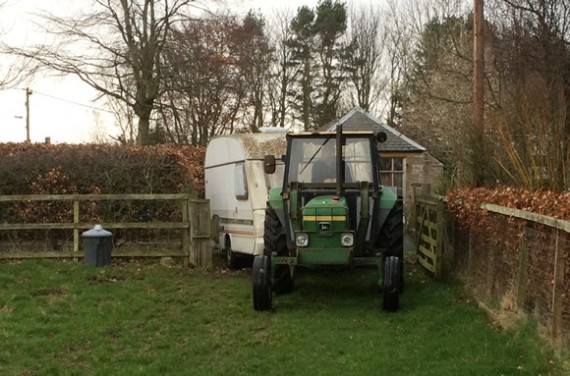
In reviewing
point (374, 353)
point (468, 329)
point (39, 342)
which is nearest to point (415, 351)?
point (374, 353)

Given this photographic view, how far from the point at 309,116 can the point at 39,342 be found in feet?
112

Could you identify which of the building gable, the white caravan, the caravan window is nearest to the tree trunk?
the building gable

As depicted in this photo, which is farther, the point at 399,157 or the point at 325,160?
the point at 399,157

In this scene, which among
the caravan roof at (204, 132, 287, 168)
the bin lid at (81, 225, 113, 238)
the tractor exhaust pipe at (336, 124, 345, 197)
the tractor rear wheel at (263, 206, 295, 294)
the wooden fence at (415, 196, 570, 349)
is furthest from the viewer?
the caravan roof at (204, 132, 287, 168)

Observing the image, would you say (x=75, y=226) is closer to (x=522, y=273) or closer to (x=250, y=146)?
(x=250, y=146)

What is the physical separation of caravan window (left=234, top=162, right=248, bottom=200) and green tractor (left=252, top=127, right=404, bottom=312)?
7.57 feet

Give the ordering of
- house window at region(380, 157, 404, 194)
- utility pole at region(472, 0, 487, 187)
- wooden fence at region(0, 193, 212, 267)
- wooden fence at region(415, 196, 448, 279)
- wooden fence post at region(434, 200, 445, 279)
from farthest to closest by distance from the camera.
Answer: house window at region(380, 157, 404, 194) < wooden fence at region(0, 193, 212, 267) < utility pole at region(472, 0, 487, 187) < wooden fence at region(415, 196, 448, 279) < wooden fence post at region(434, 200, 445, 279)

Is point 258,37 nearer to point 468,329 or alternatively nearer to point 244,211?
point 244,211

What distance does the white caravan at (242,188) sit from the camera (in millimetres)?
11912

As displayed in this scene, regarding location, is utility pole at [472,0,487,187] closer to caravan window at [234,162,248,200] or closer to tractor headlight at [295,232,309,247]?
tractor headlight at [295,232,309,247]

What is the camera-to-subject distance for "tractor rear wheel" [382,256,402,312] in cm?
863

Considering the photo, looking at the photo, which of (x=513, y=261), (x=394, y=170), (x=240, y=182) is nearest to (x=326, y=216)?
(x=513, y=261)

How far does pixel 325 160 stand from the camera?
9.89m

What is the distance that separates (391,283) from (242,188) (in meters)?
4.42
